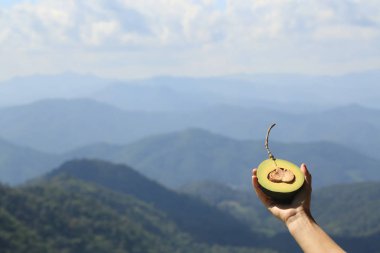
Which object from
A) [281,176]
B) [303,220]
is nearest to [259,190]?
[281,176]

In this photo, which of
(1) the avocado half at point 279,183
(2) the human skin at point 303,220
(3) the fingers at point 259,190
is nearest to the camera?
(2) the human skin at point 303,220

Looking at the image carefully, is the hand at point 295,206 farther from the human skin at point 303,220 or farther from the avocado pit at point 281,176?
the avocado pit at point 281,176

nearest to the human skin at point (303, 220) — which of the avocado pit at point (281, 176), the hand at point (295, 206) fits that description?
the hand at point (295, 206)

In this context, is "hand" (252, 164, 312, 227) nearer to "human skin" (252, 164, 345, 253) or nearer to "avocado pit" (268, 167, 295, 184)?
"human skin" (252, 164, 345, 253)

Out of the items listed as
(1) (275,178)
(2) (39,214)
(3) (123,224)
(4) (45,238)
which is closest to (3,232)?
(4) (45,238)

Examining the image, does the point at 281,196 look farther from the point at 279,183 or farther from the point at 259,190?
the point at 259,190

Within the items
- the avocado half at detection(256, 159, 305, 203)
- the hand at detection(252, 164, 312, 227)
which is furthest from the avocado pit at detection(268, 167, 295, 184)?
the hand at detection(252, 164, 312, 227)
